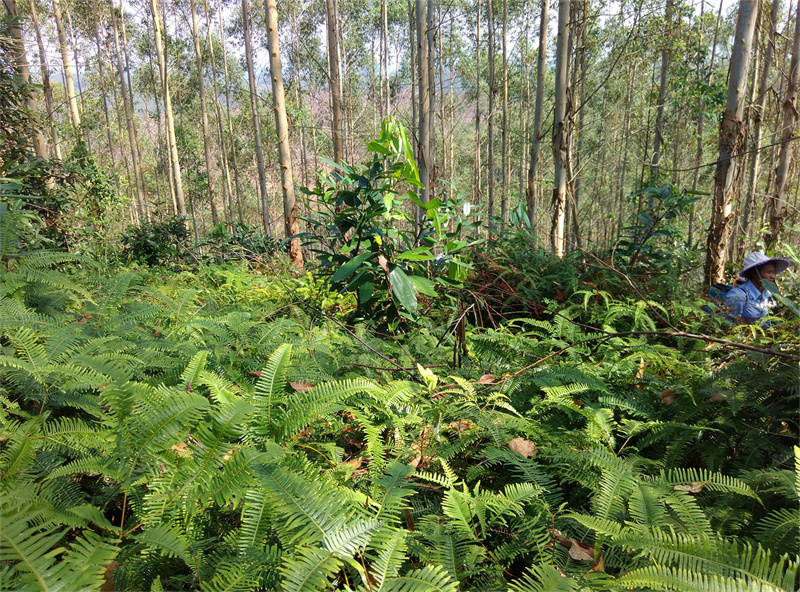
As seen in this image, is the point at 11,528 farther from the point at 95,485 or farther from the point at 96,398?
the point at 96,398

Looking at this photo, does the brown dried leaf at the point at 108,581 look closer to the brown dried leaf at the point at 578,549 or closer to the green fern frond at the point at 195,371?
the green fern frond at the point at 195,371

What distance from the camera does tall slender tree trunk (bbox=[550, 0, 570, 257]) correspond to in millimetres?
4781

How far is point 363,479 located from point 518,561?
1.48 feet

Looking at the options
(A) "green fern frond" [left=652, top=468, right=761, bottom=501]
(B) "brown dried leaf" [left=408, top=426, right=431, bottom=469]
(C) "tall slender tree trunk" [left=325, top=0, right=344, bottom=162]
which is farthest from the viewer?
(C) "tall slender tree trunk" [left=325, top=0, right=344, bottom=162]

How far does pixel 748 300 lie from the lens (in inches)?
124

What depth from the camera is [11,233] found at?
2031 mm

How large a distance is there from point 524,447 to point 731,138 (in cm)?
361

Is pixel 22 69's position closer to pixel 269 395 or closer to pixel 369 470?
pixel 269 395

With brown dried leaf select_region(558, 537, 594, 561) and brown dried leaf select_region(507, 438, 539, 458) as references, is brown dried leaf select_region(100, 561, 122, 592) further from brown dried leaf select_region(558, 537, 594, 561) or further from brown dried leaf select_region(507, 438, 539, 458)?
brown dried leaf select_region(507, 438, 539, 458)

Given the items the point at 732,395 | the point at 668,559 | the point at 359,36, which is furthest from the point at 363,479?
the point at 359,36

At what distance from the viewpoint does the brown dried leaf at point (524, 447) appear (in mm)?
1392

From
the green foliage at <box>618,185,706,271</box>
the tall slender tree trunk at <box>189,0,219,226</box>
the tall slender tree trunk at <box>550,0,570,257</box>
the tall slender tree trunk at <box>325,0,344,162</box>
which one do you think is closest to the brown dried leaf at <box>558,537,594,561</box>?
the green foliage at <box>618,185,706,271</box>

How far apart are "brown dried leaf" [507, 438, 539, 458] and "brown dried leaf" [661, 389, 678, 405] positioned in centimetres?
65

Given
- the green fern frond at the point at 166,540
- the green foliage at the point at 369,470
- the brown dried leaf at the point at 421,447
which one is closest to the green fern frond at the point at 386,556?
the green foliage at the point at 369,470
